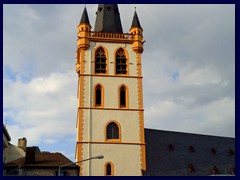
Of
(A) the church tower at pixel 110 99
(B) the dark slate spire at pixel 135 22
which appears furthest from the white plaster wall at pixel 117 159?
(B) the dark slate spire at pixel 135 22

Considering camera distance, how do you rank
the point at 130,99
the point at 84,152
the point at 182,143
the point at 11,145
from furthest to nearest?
the point at 182,143
the point at 11,145
the point at 130,99
the point at 84,152

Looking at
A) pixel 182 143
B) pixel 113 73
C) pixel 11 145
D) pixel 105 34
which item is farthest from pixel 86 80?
pixel 182 143

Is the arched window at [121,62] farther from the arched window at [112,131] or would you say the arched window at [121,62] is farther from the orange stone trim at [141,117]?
the arched window at [112,131]

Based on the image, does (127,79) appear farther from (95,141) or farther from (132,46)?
(95,141)

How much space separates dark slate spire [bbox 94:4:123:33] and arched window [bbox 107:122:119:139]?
1075 cm

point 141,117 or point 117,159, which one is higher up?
point 141,117

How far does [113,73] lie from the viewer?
41531mm

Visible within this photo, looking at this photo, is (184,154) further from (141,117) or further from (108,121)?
(108,121)

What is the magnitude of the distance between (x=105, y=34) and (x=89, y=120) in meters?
9.50

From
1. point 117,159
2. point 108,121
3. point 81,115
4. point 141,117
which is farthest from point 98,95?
point 117,159

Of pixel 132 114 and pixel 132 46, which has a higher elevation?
pixel 132 46

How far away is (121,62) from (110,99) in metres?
4.30

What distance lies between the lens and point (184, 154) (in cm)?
4494

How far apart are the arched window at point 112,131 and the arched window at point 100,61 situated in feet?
18.5
